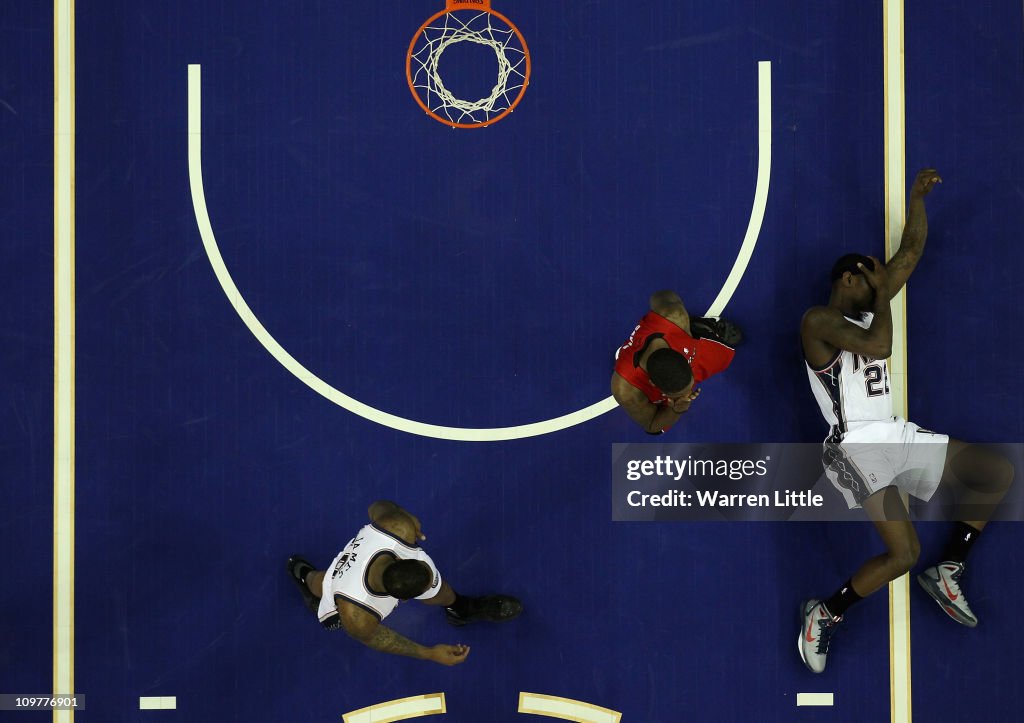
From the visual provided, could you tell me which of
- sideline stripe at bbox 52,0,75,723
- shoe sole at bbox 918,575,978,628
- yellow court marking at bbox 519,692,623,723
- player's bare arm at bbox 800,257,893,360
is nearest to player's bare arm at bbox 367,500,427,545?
yellow court marking at bbox 519,692,623,723

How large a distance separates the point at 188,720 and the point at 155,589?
39.8 inches

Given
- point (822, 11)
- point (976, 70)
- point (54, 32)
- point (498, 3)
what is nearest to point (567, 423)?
point (498, 3)

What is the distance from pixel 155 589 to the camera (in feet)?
21.6

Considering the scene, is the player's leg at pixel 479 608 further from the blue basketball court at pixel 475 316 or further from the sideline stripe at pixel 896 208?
the sideline stripe at pixel 896 208

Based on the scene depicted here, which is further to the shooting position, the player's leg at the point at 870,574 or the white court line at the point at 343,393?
the white court line at the point at 343,393

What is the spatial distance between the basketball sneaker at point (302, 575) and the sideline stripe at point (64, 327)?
5.48 ft

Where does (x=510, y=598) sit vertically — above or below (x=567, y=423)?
below

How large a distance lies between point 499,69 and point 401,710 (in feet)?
16.1

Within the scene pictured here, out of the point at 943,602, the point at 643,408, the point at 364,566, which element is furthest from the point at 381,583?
the point at 943,602

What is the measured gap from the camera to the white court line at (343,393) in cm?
661

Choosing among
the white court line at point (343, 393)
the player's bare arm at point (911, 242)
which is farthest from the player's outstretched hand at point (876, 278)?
the white court line at point (343, 393)

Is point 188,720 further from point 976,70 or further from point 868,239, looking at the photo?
point 976,70

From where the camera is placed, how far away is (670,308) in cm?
605

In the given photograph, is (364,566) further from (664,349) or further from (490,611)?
(664,349)
